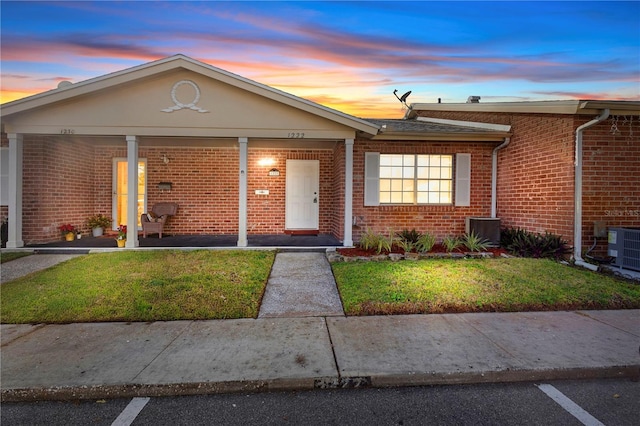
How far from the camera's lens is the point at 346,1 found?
25.4 feet

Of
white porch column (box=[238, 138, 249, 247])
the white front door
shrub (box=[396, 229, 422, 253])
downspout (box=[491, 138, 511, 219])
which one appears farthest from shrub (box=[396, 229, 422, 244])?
white porch column (box=[238, 138, 249, 247])

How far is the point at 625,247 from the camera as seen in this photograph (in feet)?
22.0

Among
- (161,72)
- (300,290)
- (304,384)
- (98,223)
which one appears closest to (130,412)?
(304,384)

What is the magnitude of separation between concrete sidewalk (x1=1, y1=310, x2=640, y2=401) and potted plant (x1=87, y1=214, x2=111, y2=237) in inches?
277

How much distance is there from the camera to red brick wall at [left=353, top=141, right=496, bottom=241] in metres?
9.46

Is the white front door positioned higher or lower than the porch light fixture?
lower

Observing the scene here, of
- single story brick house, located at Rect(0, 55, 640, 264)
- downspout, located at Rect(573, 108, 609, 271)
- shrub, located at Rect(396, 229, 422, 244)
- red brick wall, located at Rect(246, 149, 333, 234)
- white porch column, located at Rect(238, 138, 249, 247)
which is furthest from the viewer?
red brick wall, located at Rect(246, 149, 333, 234)

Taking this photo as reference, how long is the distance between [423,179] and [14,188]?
10254 millimetres

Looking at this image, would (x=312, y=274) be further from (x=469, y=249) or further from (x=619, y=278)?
(x=619, y=278)

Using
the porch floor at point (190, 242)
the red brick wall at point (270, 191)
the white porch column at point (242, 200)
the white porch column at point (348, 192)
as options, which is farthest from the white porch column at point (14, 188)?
the white porch column at point (348, 192)

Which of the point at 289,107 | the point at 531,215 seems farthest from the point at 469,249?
the point at 289,107

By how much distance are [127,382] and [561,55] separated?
38.5ft

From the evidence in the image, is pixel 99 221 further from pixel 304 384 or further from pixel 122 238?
pixel 304 384

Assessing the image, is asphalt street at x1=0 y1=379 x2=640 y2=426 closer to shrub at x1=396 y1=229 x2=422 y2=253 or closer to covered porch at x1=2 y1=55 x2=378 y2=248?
→ shrub at x1=396 y1=229 x2=422 y2=253
